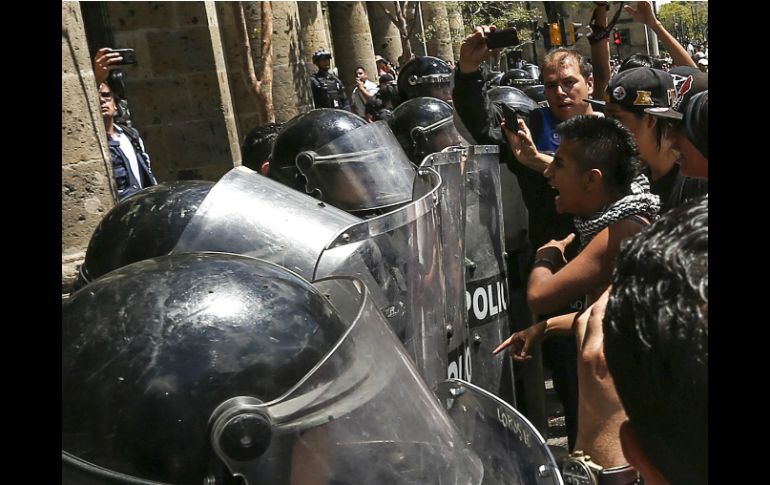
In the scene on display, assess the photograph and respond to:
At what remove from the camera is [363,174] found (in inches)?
154

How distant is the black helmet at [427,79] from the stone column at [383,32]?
1488cm

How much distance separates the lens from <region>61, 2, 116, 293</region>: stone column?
14.5 feet

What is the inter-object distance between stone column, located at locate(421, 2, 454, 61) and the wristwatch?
22735 millimetres

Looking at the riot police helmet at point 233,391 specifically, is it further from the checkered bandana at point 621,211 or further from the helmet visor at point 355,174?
the helmet visor at point 355,174

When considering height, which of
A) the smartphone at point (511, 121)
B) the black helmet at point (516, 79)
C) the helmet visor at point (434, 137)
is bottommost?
the black helmet at point (516, 79)

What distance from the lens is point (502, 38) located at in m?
4.70

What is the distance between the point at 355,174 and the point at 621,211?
1.22 m

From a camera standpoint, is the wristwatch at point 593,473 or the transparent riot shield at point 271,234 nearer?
the wristwatch at point 593,473

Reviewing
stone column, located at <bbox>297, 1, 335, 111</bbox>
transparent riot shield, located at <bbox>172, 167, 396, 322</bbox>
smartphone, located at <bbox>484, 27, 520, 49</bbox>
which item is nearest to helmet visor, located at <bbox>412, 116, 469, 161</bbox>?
smartphone, located at <bbox>484, 27, 520, 49</bbox>

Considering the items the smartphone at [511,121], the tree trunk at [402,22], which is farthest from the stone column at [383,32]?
the smartphone at [511,121]

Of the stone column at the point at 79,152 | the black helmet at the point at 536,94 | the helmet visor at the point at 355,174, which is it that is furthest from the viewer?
the black helmet at the point at 536,94

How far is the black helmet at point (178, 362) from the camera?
1606mm

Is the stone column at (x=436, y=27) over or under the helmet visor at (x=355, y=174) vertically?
under
